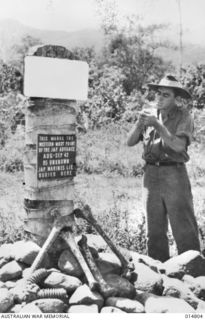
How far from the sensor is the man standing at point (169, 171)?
13.9ft

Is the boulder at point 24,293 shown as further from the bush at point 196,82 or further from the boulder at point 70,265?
the bush at point 196,82

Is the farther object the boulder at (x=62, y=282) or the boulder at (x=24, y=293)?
the boulder at (x=62, y=282)

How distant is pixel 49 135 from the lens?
3514 mm

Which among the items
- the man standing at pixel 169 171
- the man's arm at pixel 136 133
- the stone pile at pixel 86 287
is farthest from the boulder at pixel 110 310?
the man's arm at pixel 136 133

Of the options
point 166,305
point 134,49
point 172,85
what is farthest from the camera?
point 134,49

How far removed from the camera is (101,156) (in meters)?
9.80

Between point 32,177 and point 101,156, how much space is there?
627cm

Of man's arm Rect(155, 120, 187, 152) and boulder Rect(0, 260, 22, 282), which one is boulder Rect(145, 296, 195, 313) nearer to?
boulder Rect(0, 260, 22, 282)

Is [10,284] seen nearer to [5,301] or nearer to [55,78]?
[5,301]

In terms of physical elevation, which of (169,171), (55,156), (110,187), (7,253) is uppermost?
(55,156)

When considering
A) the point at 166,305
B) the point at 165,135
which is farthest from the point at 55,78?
the point at 166,305

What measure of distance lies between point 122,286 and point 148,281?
0.24 meters

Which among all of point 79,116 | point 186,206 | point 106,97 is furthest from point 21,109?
point 186,206

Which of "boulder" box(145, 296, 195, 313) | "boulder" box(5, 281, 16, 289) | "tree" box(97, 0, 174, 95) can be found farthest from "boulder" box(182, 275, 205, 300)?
"tree" box(97, 0, 174, 95)
